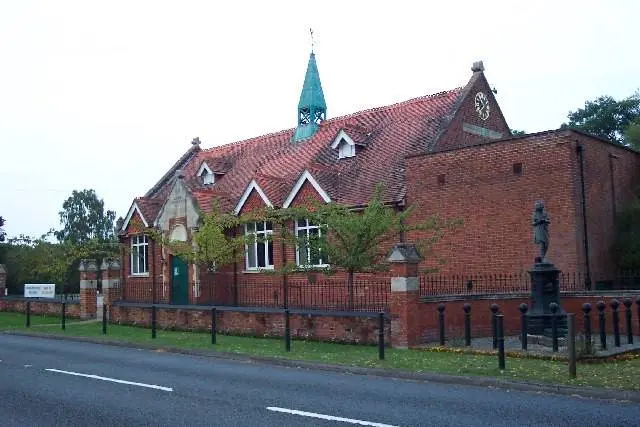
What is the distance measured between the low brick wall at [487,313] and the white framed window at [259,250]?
10883mm

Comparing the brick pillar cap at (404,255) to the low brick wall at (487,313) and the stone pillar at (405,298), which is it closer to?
the stone pillar at (405,298)

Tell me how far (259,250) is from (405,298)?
13075mm

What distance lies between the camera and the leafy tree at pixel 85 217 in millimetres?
75062

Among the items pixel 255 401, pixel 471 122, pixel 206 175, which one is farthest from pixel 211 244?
pixel 255 401

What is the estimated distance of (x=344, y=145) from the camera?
2941 centimetres

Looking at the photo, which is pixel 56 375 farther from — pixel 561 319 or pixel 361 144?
pixel 361 144

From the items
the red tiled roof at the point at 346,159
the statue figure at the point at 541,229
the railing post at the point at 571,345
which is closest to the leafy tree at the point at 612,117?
the red tiled roof at the point at 346,159

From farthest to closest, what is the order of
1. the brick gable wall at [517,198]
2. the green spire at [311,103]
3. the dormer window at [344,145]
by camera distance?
the green spire at [311,103], the dormer window at [344,145], the brick gable wall at [517,198]

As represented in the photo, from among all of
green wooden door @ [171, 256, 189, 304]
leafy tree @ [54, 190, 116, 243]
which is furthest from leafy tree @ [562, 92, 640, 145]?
leafy tree @ [54, 190, 116, 243]

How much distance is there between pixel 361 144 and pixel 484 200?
733 centimetres

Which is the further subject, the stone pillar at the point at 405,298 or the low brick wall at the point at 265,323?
the low brick wall at the point at 265,323

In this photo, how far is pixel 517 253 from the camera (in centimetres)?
2228

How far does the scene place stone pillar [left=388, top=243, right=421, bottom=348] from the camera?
16.6 m

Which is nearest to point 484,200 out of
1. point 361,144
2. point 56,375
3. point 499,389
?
point 361,144
